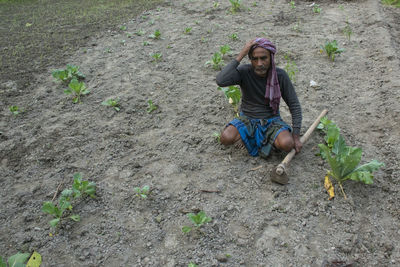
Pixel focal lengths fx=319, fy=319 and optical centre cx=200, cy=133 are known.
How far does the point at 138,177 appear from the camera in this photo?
3.45m

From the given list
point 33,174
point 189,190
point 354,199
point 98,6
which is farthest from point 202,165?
point 98,6

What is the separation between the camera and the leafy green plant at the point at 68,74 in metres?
5.28

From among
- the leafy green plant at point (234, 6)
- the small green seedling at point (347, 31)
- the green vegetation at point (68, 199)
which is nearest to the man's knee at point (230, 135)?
the green vegetation at point (68, 199)

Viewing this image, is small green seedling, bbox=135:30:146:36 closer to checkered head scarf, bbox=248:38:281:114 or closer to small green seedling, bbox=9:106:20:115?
small green seedling, bbox=9:106:20:115

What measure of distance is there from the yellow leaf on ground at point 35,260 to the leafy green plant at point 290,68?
4.29 meters

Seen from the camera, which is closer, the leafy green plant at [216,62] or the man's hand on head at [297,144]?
the man's hand on head at [297,144]

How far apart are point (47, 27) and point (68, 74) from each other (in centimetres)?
355

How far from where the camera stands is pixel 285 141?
335 cm

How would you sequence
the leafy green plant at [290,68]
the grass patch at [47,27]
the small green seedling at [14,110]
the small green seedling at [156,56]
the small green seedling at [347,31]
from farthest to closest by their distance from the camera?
the small green seedling at [347,31], the grass patch at [47,27], the small green seedling at [156,56], the leafy green plant at [290,68], the small green seedling at [14,110]

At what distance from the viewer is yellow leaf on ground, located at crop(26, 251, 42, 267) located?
249 cm

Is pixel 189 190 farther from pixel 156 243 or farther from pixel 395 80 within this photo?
pixel 395 80

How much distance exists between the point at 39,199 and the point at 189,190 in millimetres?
1510

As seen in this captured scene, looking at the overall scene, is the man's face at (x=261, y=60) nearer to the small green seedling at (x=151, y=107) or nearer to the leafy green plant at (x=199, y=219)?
the leafy green plant at (x=199, y=219)

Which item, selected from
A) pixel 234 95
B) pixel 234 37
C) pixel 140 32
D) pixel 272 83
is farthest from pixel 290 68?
pixel 140 32
